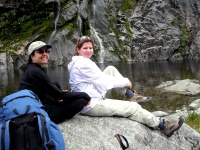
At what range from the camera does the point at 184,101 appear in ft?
75.2

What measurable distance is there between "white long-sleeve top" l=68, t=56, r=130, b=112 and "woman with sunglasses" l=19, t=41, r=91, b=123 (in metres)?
0.44

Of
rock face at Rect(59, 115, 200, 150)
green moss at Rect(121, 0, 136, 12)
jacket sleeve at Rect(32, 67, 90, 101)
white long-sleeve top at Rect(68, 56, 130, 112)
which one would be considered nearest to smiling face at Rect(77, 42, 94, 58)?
white long-sleeve top at Rect(68, 56, 130, 112)

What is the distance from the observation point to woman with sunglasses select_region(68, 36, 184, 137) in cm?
689

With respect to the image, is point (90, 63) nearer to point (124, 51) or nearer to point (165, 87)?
point (165, 87)

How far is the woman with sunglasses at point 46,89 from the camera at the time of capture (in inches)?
240

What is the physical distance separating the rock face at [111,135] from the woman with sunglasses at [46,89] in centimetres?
37

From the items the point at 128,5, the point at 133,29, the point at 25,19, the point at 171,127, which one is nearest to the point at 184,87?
the point at 171,127

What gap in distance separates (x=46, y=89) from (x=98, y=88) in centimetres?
142

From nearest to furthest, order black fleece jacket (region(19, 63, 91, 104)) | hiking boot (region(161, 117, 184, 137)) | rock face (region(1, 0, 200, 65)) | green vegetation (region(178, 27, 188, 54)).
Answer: black fleece jacket (region(19, 63, 91, 104)) → hiking boot (region(161, 117, 184, 137)) → rock face (region(1, 0, 200, 65)) → green vegetation (region(178, 27, 188, 54))

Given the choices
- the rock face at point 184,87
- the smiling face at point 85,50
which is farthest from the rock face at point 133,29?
the smiling face at point 85,50

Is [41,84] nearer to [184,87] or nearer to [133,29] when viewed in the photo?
[184,87]

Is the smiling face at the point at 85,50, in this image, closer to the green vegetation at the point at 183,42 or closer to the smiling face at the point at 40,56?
the smiling face at the point at 40,56

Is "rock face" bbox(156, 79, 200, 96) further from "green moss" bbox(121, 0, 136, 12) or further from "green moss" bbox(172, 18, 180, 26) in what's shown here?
"green moss" bbox(121, 0, 136, 12)

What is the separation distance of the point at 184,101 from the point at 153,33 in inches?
2083
